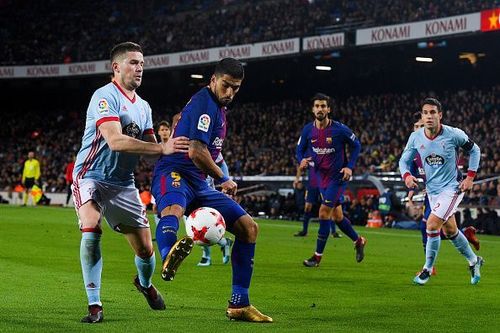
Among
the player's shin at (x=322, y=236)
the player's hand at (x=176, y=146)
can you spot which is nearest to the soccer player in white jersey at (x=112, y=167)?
the player's hand at (x=176, y=146)

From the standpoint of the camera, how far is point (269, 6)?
4591 centimetres

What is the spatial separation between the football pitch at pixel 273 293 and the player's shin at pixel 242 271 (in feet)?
0.69

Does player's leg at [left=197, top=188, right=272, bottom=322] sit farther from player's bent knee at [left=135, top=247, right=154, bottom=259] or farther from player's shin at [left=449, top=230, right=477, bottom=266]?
player's shin at [left=449, top=230, right=477, bottom=266]

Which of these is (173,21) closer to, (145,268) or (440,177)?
(440,177)

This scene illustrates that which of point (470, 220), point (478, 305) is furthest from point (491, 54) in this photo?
point (478, 305)

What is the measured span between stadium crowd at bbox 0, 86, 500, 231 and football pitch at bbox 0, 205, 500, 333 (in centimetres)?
1098

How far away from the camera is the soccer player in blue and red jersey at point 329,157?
45.6ft

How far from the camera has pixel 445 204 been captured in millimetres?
11219

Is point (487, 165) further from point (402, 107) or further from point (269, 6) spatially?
point (269, 6)

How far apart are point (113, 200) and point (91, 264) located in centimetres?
58

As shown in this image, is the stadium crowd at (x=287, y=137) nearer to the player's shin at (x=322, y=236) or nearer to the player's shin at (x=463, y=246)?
the player's shin at (x=322, y=236)

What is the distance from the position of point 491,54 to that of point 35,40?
28334mm

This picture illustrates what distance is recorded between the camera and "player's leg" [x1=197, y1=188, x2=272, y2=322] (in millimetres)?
7395

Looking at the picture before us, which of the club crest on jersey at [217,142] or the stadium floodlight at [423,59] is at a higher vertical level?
the stadium floodlight at [423,59]
